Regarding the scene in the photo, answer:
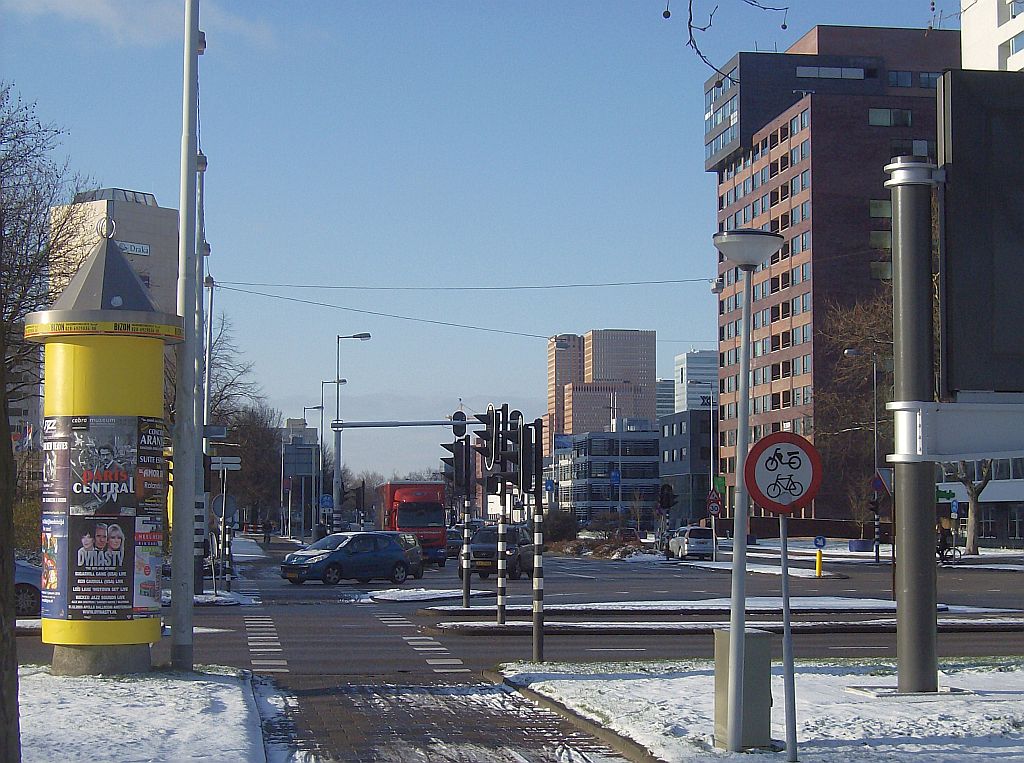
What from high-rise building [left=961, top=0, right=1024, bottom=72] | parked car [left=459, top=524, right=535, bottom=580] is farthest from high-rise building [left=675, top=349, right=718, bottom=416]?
parked car [left=459, top=524, right=535, bottom=580]

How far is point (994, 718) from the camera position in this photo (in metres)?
11.5

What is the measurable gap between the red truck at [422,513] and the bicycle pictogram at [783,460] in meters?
46.0

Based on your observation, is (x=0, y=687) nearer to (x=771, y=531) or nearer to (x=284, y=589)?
(x=284, y=589)

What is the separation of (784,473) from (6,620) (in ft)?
18.0

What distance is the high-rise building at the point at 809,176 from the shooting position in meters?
103

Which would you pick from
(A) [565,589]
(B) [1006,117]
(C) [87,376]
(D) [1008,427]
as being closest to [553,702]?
(D) [1008,427]

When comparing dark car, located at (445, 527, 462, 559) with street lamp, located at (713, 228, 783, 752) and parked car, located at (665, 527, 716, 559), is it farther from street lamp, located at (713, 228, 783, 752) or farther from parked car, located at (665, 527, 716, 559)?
street lamp, located at (713, 228, 783, 752)

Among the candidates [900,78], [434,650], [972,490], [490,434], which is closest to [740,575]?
[434,650]

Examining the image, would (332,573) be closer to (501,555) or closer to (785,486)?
(501,555)

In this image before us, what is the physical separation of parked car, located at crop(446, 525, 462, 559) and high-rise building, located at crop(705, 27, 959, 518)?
1157 inches

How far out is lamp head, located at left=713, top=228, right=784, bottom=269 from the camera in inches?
419

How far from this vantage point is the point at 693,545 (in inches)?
2421

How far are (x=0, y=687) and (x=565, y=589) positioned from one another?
30.2m

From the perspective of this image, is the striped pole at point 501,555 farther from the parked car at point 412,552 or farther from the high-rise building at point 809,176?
the high-rise building at point 809,176
